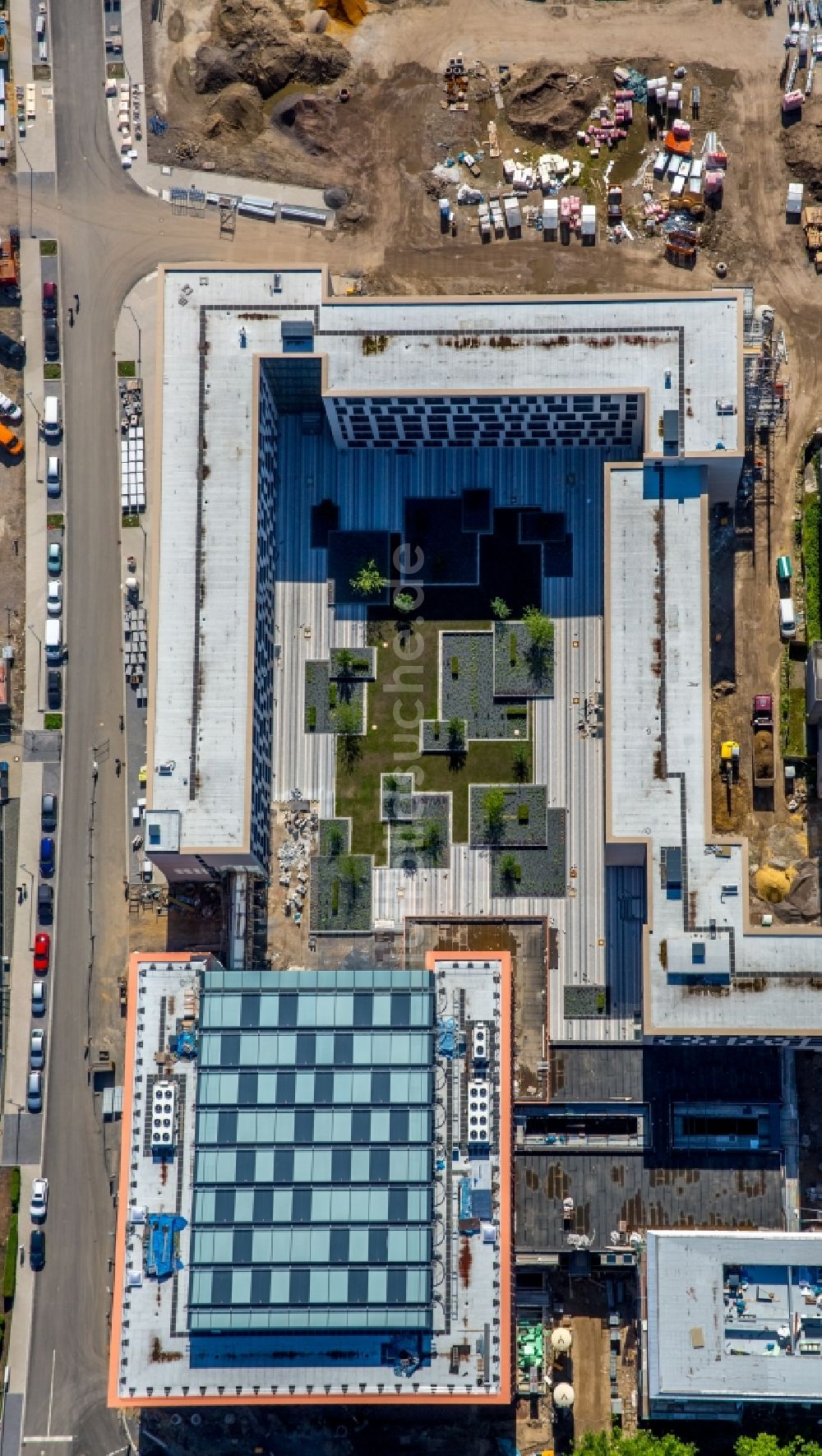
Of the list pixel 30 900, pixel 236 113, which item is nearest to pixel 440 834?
pixel 30 900

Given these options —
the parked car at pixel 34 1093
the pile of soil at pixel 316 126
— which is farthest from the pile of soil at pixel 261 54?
the parked car at pixel 34 1093

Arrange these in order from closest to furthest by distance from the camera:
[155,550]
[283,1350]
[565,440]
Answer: [283,1350] → [155,550] → [565,440]

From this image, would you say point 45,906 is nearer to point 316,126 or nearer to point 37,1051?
point 37,1051

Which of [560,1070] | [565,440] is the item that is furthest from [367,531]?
[560,1070]

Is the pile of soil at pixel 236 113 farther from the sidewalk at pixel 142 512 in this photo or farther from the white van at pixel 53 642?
the white van at pixel 53 642

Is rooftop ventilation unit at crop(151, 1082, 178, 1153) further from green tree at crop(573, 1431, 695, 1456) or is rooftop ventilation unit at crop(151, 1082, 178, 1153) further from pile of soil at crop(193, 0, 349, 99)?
pile of soil at crop(193, 0, 349, 99)

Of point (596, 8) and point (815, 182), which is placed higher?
point (596, 8)

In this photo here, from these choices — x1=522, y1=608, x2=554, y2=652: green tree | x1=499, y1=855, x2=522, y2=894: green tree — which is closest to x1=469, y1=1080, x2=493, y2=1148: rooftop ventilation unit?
x1=499, y1=855, x2=522, y2=894: green tree

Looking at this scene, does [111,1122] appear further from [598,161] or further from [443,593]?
[598,161]
